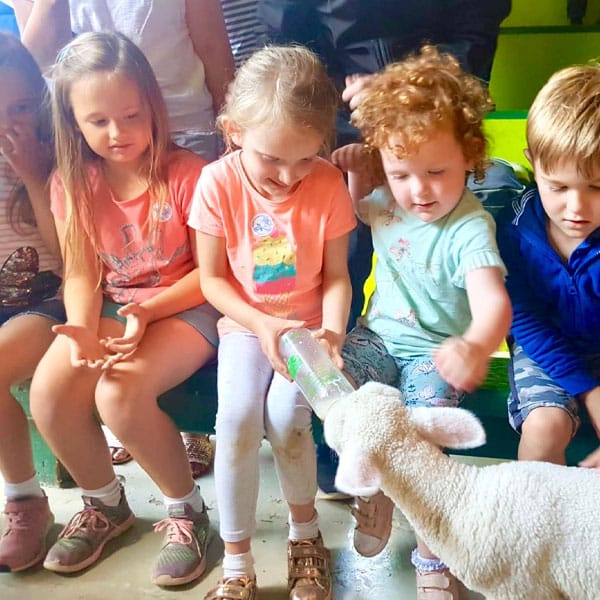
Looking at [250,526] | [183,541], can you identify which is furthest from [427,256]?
[183,541]

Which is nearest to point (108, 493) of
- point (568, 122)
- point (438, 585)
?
point (438, 585)

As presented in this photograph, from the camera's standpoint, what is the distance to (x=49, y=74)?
1.26m

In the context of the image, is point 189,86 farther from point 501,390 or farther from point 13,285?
point 501,390

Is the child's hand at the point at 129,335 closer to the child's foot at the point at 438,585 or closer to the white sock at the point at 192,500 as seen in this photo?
the white sock at the point at 192,500

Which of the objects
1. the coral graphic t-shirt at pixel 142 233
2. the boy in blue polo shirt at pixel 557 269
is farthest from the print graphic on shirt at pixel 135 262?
the boy in blue polo shirt at pixel 557 269

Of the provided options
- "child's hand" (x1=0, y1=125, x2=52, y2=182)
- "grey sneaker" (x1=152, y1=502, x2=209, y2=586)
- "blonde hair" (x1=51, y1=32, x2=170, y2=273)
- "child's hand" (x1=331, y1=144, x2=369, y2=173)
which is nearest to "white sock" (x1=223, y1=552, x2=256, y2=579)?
"grey sneaker" (x1=152, y1=502, x2=209, y2=586)

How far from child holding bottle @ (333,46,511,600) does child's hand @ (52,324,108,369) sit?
0.39 m

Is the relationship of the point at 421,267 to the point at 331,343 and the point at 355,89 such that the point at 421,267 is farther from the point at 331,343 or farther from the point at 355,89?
the point at 355,89

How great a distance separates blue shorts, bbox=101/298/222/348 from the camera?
123 centimetres

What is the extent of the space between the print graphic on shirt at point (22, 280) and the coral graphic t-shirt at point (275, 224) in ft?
1.16

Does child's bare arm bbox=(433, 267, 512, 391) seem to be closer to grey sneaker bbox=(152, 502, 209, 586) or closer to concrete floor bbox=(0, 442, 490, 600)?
concrete floor bbox=(0, 442, 490, 600)

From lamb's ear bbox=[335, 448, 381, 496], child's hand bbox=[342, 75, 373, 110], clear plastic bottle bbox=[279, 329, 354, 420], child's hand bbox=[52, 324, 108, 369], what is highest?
child's hand bbox=[342, 75, 373, 110]

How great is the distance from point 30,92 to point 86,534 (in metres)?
0.78

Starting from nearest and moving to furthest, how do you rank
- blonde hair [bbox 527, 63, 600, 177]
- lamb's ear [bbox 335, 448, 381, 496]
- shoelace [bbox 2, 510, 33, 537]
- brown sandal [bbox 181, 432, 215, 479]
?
lamb's ear [bbox 335, 448, 381, 496]
blonde hair [bbox 527, 63, 600, 177]
shoelace [bbox 2, 510, 33, 537]
brown sandal [bbox 181, 432, 215, 479]
